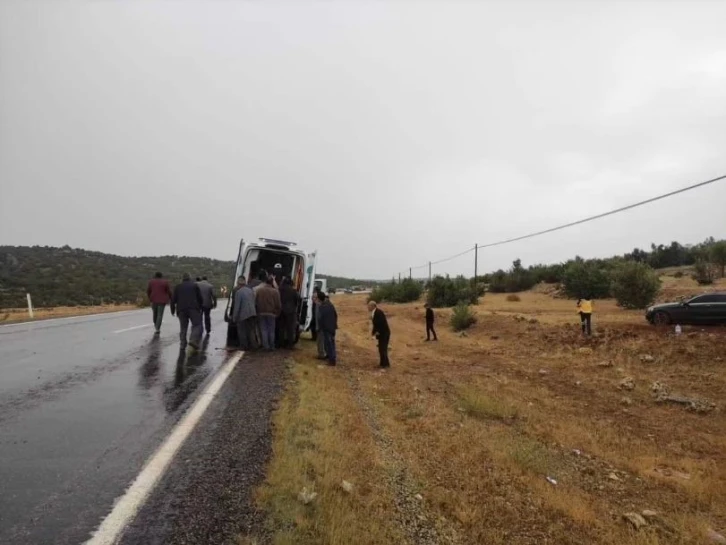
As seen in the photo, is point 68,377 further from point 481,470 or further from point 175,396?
point 481,470

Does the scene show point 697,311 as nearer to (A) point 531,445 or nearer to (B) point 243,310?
(A) point 531,445

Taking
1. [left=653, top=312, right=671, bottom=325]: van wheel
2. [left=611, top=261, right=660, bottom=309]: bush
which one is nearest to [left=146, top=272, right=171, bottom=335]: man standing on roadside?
[left=653, top=312, right=671, bottom=325]: van wheel

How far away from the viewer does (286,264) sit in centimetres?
1405

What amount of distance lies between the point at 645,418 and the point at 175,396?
9456 mm

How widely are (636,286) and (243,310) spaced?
91.2ft

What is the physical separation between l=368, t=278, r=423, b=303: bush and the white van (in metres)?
42.6

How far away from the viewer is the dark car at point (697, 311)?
1861 cm

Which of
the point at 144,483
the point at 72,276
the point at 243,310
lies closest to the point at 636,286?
the point at 243,310

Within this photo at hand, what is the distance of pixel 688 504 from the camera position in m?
5.86

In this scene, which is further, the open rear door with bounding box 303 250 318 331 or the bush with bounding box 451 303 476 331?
the bush with bounding box 451 303 476 331

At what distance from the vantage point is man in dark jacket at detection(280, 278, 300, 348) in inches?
471

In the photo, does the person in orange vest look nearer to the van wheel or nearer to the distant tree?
the van wheel

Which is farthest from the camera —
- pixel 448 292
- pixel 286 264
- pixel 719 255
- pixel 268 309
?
pixel 719 255

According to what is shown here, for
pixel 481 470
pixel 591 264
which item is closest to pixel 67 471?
pixel 481 470
